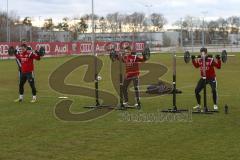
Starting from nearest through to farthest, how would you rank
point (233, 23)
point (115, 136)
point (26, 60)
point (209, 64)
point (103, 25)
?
point (115, 136)
point (209, 64)
point (26, 60)
point (103, 25)
point (233, 23)

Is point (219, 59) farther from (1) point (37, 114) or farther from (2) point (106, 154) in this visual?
(2) point (106, 154)

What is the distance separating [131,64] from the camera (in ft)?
50.5

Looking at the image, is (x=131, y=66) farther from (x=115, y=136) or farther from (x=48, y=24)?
(x=48, y=24)

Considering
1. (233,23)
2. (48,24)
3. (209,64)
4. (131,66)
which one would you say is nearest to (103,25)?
(48,24)

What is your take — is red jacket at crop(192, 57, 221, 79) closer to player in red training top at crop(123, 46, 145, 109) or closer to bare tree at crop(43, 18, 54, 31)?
player in red training top at crop(123, 46, 145, 109)

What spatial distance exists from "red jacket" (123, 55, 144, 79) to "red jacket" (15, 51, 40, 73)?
133 inches

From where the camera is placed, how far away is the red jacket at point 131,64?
15.3 meters

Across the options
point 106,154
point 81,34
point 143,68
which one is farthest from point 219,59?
point 81,34

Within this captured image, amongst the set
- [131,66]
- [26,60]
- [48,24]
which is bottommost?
[131,66]

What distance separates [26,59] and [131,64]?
385cm

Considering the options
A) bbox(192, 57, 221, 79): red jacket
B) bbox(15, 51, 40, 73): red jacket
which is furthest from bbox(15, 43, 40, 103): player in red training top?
bbox(192, 57, 221, 79): red jacket

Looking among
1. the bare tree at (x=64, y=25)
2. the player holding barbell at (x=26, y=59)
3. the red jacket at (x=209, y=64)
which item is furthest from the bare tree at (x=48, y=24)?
the red jacket at (x=209, y=64)

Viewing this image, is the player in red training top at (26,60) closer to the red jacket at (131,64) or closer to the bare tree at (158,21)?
the red jacket at (131,64)

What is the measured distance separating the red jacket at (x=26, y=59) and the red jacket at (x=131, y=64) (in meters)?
3.39
